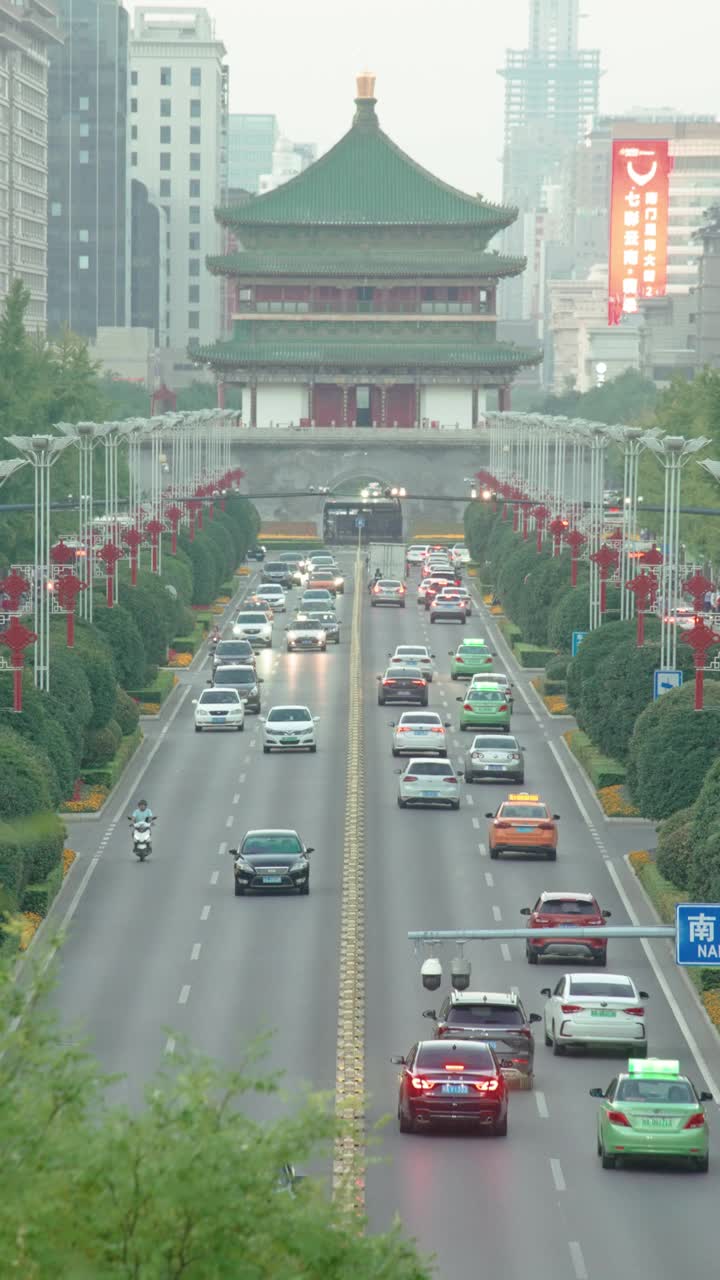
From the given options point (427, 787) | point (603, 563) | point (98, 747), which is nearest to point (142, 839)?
point (427, 787)

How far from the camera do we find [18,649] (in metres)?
57.4

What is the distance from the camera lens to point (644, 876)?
5656 cm

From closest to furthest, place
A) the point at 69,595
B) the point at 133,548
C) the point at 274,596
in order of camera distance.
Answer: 1. the point at 69,595
2. the point at 133,548
3. the point at 274,596

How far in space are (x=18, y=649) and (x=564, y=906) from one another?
14.8 m

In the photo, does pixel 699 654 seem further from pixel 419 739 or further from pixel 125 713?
pixel 125 713

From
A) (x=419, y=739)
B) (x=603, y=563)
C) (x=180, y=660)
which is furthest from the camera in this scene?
(x=180, y=660)

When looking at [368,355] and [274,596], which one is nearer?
[274,596]

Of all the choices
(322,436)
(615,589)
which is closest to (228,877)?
(615,589)

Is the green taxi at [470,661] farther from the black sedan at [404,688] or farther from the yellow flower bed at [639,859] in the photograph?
the yellow flower bed at [639,859]

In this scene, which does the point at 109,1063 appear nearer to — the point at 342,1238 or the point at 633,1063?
the point at 633,1063

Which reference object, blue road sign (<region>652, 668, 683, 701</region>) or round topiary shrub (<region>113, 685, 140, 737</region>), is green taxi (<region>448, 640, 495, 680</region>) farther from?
blue road sign (<region>652, 668, 683, 701</region>)

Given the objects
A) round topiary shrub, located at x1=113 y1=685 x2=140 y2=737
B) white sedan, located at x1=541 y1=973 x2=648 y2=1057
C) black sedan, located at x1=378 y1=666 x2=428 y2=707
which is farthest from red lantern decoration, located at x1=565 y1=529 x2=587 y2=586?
white sedan, located at x1=541 y1=973 x2=648 y2=1057

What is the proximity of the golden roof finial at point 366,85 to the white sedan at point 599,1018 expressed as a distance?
526 feet

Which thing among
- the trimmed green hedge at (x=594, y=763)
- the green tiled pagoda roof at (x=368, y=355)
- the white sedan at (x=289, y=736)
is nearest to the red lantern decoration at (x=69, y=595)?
the white sedan at (x=289, y=736)
